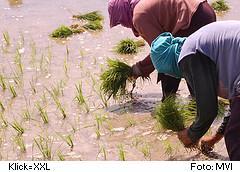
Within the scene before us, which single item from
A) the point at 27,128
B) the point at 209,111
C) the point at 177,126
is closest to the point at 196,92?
the point at 209,111

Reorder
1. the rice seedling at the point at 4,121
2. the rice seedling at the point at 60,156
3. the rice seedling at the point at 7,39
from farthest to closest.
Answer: the rice seedling at the point at 7,39 → the rice seedling at the point at 4,121 → the rice seedling at the point at 60,156

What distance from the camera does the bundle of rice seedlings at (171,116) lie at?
330 cm

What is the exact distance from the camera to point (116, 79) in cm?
425

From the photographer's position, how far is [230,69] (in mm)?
2463

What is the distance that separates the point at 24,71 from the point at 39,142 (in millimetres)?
1680

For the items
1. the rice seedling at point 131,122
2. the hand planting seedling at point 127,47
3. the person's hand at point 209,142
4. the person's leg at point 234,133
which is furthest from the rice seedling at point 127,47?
the person's leg at point 234,133

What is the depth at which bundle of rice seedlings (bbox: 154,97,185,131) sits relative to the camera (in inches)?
130

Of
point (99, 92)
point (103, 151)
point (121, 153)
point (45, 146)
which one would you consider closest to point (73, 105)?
point (99, 92)

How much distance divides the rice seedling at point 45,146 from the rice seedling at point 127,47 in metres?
2.16

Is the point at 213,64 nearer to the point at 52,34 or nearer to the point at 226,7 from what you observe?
the point at 52,34

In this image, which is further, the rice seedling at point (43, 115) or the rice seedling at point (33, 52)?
the rice seedling at point (33, 52)

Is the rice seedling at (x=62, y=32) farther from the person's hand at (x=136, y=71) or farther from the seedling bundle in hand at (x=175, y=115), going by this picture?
the seedling bundle in hand at (x=175, y=115)

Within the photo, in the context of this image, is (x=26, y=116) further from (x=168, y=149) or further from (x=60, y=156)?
(x=168, y=149)

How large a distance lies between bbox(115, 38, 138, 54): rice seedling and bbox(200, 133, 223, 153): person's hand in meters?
2.49
